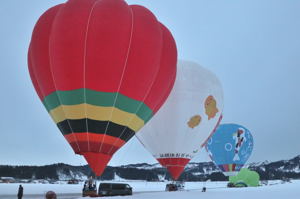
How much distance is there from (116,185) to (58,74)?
10085 mm

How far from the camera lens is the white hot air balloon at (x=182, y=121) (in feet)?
78.3

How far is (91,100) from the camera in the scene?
1553 centimetres

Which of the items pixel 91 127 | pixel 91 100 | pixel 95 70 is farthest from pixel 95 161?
pixel 95 70

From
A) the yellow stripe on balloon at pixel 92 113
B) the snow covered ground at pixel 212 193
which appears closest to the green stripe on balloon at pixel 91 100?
the yellow stripe on balloon at pixel 92 113

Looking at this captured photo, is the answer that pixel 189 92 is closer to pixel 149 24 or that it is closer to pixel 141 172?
pixel 149 24

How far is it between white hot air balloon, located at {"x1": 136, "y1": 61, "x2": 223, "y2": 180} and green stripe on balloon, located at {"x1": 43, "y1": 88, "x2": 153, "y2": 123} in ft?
23.6

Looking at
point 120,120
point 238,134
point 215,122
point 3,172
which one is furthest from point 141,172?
point 120,120

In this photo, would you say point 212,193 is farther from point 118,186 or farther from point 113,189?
point 113,189

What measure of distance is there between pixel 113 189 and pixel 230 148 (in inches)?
764

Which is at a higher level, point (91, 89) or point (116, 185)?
point (91, 89)

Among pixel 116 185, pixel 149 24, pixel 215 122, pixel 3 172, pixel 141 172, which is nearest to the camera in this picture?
pixel 149 24

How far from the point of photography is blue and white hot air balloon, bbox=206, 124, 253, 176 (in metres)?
38.3

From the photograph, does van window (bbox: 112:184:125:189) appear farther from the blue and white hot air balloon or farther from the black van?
the blue and white hot air balloon

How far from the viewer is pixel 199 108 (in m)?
24.5
